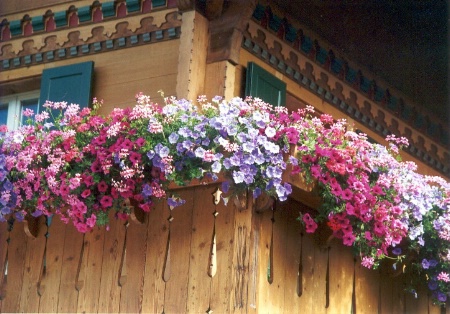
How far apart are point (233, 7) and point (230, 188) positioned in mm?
2111

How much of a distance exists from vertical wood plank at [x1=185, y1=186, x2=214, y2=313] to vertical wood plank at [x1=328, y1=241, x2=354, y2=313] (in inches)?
43.1

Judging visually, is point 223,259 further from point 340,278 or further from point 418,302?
point 418,302

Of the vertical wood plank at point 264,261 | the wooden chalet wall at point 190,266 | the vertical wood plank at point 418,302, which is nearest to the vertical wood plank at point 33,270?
the wooden chalet wall at point 190,266

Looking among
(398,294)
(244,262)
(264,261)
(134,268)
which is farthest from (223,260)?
(398,294)

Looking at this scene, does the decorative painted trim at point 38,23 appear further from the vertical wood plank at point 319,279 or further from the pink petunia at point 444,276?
the pink petunia at point 444,276

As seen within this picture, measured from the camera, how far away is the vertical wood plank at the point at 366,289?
303 inches

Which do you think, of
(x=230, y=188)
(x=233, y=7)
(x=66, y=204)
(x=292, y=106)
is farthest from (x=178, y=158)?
(x=292, y=106)

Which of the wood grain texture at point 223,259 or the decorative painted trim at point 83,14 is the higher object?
the decorative painted trim at point 83,14

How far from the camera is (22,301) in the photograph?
7500 mm

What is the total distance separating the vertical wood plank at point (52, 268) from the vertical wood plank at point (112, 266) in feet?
1.28

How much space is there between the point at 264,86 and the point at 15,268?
7.96ft

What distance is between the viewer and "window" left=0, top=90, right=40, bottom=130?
9398 millimetres

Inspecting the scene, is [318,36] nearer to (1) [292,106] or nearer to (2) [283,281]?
(1) [292,106]

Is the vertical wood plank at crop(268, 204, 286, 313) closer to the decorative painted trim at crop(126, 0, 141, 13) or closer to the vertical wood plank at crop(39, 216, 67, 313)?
the vertical wood plank at crop(39, 216, 67, 313)
